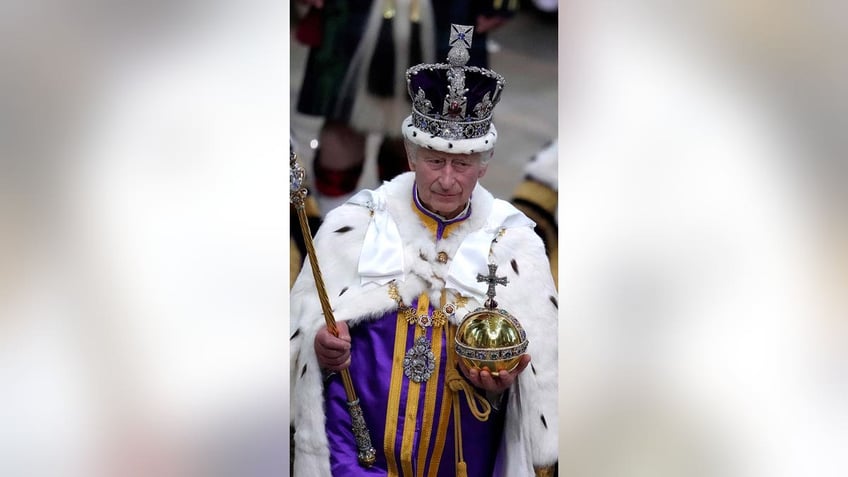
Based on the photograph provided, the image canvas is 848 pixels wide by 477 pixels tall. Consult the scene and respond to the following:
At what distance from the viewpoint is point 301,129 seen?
3.02 metres

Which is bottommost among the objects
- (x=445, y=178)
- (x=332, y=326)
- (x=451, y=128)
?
(x=332, y=326)

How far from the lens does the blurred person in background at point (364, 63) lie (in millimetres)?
3020

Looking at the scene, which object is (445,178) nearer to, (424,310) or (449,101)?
(449,101)

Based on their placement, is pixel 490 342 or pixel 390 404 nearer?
pixel 490 342

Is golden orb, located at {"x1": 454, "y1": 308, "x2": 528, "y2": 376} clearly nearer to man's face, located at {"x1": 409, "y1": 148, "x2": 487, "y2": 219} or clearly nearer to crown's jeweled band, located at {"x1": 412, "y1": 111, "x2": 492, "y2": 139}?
man's face, located at {"x1": 409, "y1": 148, "x2": 487, "y2": 219}

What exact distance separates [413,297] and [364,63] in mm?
662

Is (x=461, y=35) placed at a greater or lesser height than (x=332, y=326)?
greater

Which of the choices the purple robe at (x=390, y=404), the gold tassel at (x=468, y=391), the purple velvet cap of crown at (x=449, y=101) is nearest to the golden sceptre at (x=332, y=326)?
the purple robe at (x=390, y=404)

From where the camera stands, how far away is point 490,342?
285 centimetres

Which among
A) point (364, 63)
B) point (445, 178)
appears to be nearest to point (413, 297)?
point (445, 178)

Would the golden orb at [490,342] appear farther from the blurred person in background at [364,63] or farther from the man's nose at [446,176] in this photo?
the blurred person in background at [364,63]
